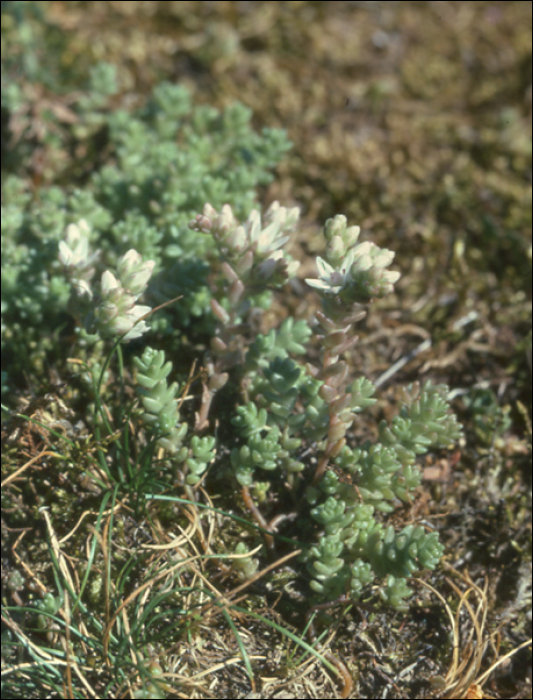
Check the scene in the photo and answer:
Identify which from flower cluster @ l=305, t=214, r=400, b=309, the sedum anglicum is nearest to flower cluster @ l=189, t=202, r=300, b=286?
the sedum anglicum

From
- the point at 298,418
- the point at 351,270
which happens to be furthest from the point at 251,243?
the point at 298,418

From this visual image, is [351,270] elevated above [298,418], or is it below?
above

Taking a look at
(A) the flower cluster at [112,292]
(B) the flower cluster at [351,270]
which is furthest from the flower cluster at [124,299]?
(B) the flower cluster at [351,270]

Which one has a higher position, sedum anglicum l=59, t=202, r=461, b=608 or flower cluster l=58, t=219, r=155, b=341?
flower cluster l=58, t=219, r=155, b=341

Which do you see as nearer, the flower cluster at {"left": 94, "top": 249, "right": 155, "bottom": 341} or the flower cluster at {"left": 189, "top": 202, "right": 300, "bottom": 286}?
the flower cluster at {"left": 94, "top": 249, "right": 155, "bottom": 341}

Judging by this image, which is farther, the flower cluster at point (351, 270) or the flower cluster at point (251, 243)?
the flower cluster at point (251, 243)

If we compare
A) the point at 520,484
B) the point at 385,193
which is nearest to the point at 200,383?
the point at 520,484

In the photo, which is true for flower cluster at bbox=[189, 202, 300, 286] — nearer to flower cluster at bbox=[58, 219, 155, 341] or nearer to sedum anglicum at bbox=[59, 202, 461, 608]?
sedum anglicum at bbox=[59, 202, 461, 608]

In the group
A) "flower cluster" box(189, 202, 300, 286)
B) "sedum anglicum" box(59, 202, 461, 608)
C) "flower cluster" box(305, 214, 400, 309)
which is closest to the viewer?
"flower cluster" box(305, 214, 400, 309)

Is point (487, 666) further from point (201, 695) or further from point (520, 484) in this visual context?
point (201, 695)

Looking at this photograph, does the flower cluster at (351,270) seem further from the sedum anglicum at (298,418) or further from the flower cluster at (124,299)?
the flower cluster at (124,299)

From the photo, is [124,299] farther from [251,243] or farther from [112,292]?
[251,243]

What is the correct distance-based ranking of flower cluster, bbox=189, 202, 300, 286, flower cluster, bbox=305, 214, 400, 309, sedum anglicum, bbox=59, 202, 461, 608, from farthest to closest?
flower cluster, bbox=189, 202, 300, 286
sedum anglicum, bbox=59, 202, 461, 608
flower cluster, bbox=305, 214, 400, 309
